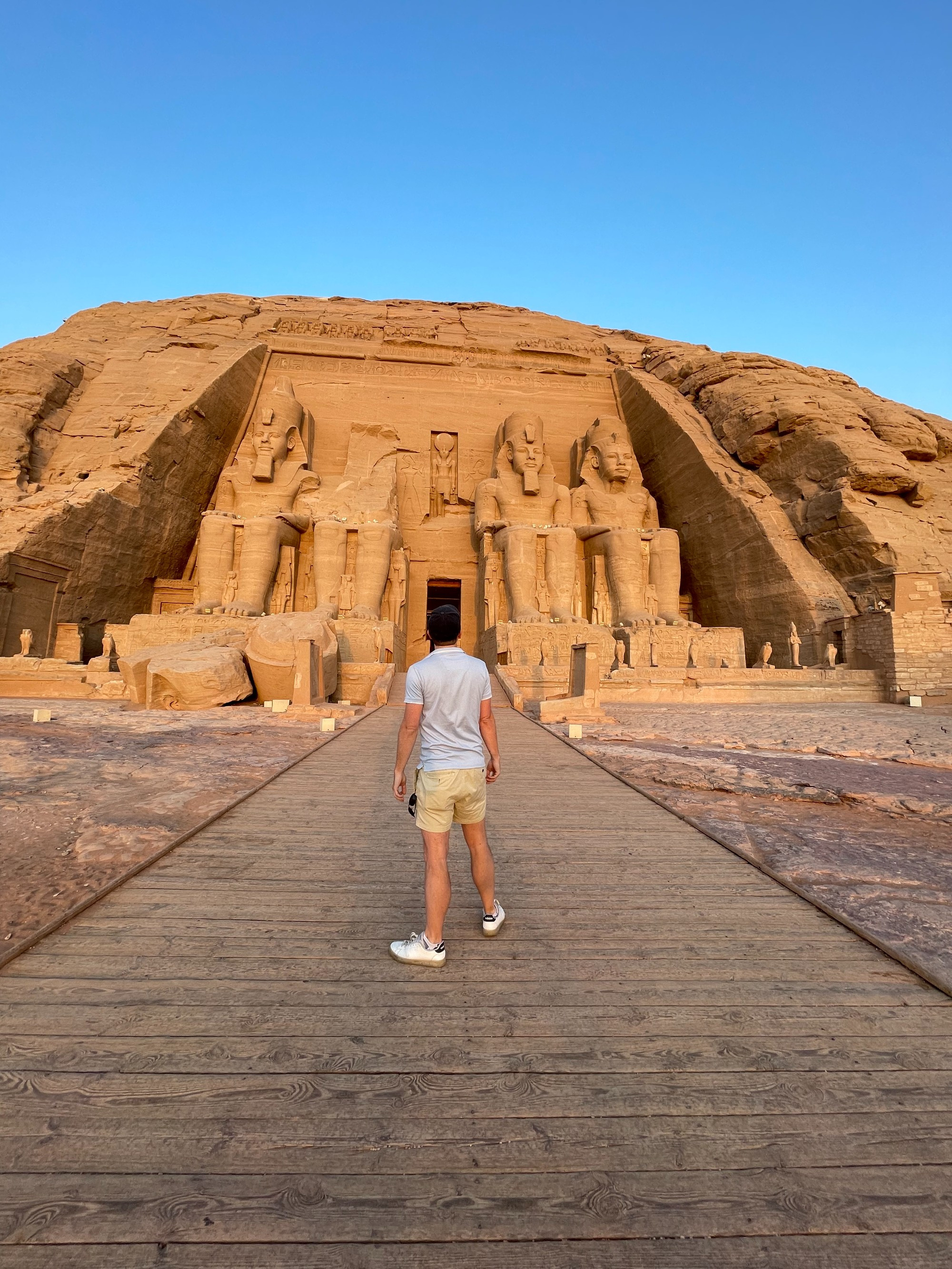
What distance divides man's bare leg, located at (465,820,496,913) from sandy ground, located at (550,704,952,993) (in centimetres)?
115

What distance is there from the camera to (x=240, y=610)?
1198 cm

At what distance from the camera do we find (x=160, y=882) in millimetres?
2277

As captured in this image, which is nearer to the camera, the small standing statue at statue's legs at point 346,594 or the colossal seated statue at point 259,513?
the colossal seated statue at point 259,513

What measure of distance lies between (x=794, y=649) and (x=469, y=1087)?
485 inches

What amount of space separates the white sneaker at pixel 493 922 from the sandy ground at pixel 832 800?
→ 111 cm

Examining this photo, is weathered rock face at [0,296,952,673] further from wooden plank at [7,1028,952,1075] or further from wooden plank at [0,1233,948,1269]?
wooden plank at [0,1233,948,1269]

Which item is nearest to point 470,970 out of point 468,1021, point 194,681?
point 468,1021

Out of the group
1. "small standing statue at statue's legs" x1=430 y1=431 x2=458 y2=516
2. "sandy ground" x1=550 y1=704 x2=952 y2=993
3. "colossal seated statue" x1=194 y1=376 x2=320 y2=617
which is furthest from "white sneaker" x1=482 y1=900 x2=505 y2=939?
"small standing statue at statue's legs" x1=430 y1=431 x2=458 y2=516

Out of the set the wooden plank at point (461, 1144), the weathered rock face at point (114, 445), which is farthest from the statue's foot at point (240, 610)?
the wooden plank at point (461, 1144)

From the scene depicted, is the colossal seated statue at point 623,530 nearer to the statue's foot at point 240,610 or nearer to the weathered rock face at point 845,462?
the weathered rock face at point 845,462

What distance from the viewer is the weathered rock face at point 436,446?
1246cm

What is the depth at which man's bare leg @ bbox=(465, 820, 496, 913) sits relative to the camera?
6.28 feet

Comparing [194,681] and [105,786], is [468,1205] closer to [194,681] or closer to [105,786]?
[105,786]

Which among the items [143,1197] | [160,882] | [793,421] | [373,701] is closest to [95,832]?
[160,882]
